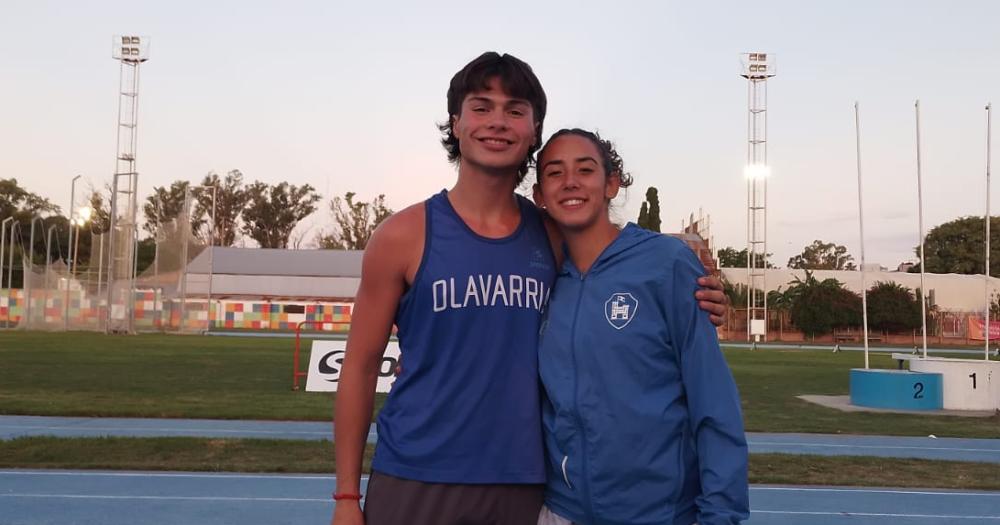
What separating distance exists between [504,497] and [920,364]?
16470 millimetres

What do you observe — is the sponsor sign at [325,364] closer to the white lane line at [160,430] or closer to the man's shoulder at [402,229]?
the white lane line at [160,430]

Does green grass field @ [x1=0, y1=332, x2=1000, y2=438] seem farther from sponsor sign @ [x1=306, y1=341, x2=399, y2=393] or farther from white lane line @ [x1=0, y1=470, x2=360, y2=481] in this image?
white lane line @ [x1=0, y1=470, x2=360, y2=481]

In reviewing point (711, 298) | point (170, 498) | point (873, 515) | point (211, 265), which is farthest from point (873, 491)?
point (211, 265)

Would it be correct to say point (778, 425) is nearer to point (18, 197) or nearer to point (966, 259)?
point (966, 259)

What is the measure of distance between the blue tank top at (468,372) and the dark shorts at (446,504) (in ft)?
0.09

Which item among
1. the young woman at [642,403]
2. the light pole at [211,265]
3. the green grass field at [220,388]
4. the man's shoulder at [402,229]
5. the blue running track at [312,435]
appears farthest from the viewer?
the light pole at [211,265]

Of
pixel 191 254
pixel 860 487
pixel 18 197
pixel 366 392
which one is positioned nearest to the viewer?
pixel 366 392

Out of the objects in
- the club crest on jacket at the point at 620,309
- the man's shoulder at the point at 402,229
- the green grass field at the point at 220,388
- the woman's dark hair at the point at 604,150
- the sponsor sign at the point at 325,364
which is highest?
the woman's dark hair at the point at 604,150

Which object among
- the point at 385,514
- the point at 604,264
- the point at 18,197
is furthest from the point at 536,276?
the point at 18,197

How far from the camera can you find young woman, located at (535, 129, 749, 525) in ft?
8.15

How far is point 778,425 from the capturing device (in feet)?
44.1

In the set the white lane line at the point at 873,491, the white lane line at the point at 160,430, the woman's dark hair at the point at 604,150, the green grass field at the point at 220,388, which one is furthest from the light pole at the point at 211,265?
the woman's dark hair at the point at 604,150

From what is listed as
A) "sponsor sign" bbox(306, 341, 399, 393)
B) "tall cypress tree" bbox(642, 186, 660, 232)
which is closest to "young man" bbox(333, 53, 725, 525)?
"sponsor sign" bbox(306, 341, 399, 393)

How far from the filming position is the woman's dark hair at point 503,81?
105 inches
